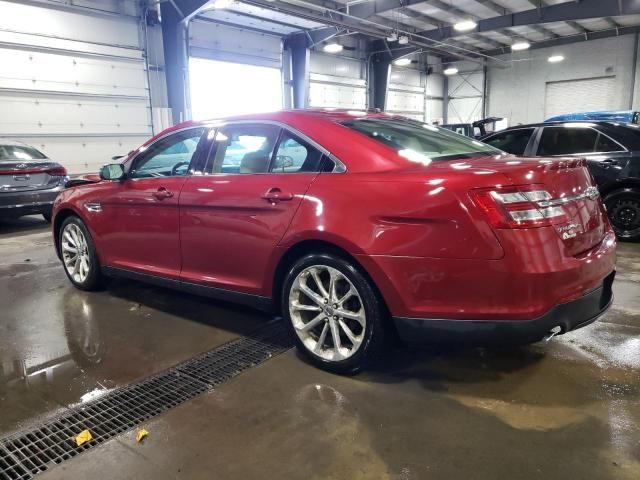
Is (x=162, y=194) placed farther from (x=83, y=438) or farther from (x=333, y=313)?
(x=83, y=438)

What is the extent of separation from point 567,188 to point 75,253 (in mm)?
3942

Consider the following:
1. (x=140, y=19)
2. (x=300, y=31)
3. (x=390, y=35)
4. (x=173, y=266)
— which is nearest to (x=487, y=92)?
(x=390, y=35)

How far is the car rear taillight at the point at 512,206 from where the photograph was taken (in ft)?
6.93

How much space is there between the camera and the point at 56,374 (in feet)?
9.39

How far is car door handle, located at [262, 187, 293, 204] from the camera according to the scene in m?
2.72

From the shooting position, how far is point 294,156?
2850mm

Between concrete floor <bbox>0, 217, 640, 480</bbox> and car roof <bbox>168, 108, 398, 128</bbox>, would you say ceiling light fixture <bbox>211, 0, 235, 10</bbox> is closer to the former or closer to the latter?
car roof <bbox>168, 108, 398, 128</bbox>

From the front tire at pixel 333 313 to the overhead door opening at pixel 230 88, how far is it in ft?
31.7

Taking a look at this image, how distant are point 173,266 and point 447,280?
80.6 inches

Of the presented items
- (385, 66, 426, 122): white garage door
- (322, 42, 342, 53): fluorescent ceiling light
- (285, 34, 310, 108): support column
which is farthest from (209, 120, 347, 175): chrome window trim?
(385, 66, 426, 122): white garage door

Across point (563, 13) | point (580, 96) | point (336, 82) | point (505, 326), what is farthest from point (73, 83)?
point (580, 96)

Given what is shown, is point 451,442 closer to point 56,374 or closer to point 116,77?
point 56,374

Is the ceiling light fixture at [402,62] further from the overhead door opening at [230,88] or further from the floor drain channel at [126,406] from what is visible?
the floor drain channel at [126,406]

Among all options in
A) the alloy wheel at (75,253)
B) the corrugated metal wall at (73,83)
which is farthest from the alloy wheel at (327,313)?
the corrugated metal wall at (73,83)
